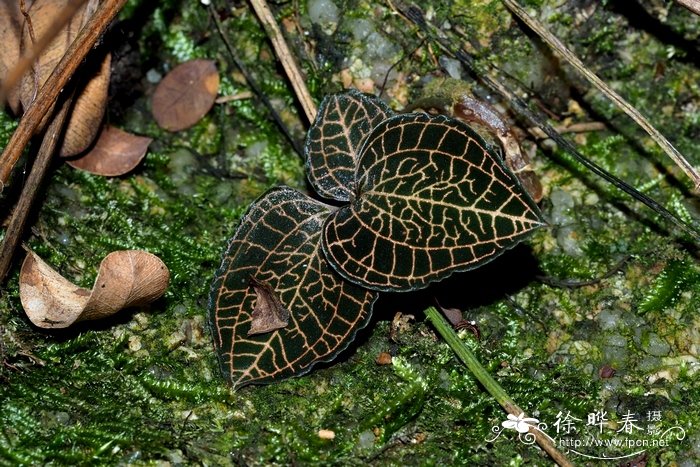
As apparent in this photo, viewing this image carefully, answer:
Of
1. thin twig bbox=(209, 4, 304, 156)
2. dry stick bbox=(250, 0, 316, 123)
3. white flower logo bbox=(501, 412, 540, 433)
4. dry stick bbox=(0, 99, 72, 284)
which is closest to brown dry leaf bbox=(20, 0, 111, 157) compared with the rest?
dry stick bbox=(0, 99, 72, 284)

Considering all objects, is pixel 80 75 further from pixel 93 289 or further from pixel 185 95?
pixel 93 289

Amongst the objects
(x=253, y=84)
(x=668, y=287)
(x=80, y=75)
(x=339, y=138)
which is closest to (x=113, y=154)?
(x=80, y=75)

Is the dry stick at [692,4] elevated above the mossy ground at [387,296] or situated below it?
above

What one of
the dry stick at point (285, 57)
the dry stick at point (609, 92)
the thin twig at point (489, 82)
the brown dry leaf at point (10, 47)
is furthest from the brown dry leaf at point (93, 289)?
the dry stick at point (609, 92)

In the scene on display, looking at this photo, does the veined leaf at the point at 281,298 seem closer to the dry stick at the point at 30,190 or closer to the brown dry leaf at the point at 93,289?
the brown dry leaf at the point at 93,289

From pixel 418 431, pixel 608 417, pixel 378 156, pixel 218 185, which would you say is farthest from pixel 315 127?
pixel 608 417
